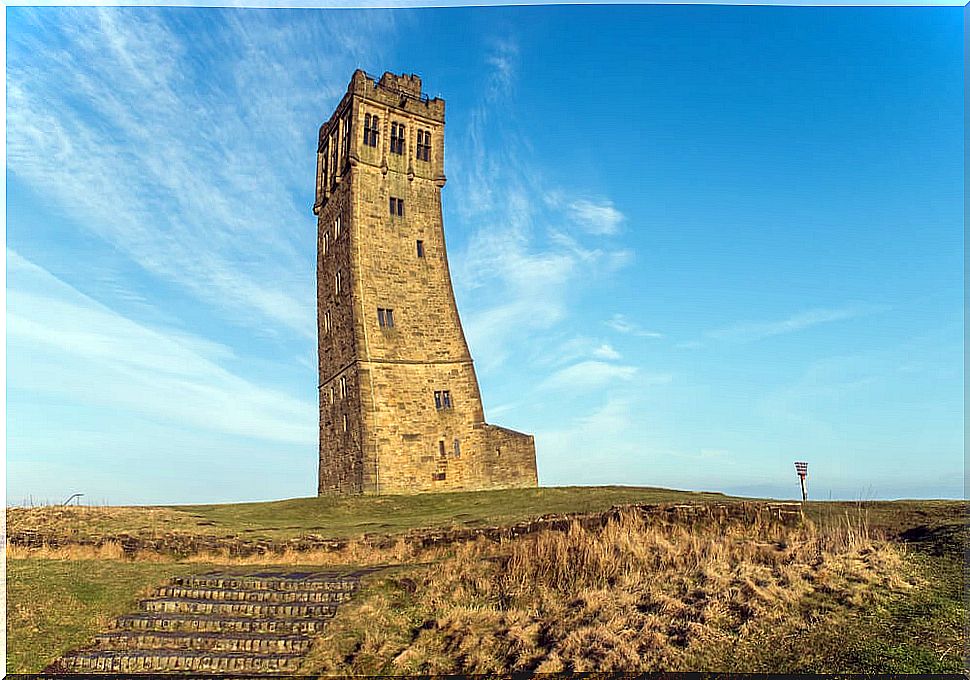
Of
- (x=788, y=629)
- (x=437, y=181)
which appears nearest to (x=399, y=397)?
(x=437, y=181)

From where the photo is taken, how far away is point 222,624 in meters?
10.5

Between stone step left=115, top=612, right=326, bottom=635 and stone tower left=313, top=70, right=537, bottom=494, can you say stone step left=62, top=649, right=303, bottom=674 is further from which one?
stone tower left=313, top=70, right=537, bottom=494

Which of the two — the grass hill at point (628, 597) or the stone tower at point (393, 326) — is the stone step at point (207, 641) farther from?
→ the stone tower at point (393, 326)

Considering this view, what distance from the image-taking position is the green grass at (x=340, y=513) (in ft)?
60.4

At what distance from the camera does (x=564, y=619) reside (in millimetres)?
9820

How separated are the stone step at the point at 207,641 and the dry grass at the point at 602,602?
49 cm

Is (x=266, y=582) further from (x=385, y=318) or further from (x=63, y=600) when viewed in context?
(x=385, y=318)

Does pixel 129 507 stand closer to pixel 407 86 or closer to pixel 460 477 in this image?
pixel 460 477

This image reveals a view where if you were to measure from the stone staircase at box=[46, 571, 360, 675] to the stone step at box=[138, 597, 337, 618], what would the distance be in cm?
2

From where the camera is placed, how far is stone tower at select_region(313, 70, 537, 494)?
3341cm

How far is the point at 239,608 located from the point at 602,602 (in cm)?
588

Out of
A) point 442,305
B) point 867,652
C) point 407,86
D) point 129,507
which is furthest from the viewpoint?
point 407,86

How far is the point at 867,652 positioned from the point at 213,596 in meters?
9.85

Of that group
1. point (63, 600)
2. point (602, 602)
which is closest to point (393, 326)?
point (63, 600)
